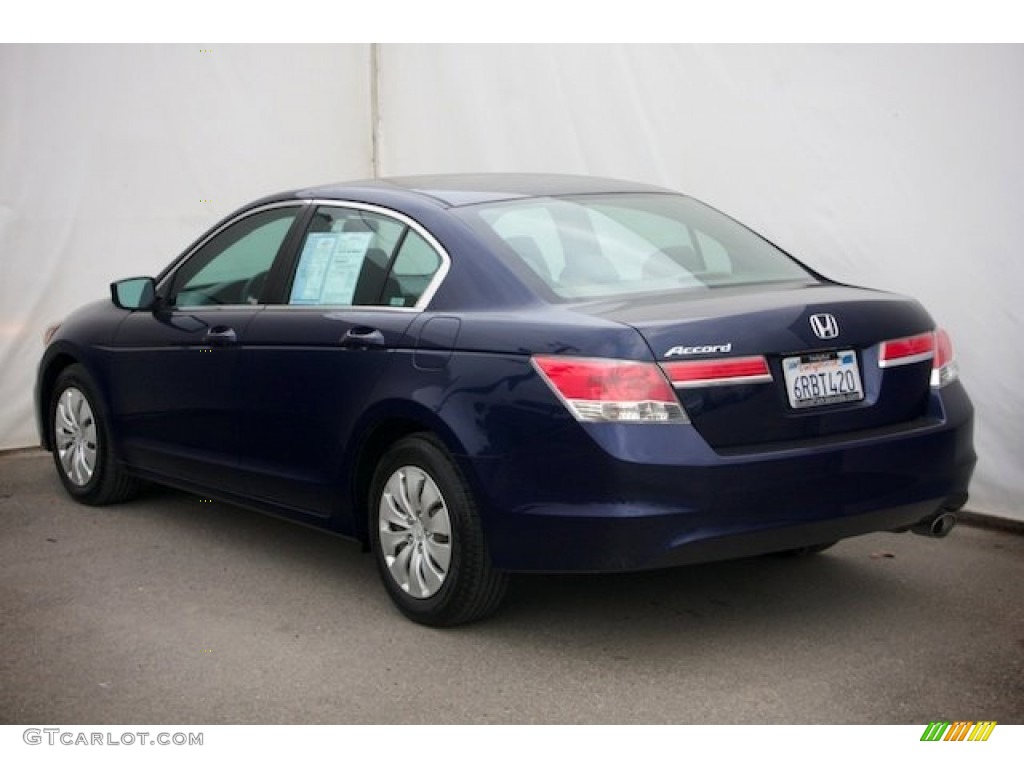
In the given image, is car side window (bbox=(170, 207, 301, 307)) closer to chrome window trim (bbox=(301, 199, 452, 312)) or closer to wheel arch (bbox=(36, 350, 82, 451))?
chrome window trim (bbox=(301, 199, 452, 312))

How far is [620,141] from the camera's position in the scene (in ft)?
28.2

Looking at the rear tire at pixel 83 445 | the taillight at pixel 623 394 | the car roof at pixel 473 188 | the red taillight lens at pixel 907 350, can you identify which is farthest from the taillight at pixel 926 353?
the rear tire at pixel 83 445

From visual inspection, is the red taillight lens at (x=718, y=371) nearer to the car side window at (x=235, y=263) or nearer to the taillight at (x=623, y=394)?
the taillight at (x=623, y=394)

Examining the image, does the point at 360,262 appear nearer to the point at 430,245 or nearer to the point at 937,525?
the point at 430,245

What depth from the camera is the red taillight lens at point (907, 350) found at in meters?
5.09

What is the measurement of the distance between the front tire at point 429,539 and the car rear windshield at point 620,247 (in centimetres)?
73

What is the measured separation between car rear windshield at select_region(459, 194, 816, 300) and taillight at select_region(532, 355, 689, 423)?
1.59 ft

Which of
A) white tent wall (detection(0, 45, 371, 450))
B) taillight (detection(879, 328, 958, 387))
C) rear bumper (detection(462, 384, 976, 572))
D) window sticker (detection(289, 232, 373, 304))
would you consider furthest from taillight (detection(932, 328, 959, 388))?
white tent wall (detection(0, 45, 371, 450))

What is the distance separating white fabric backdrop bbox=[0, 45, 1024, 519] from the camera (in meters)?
6.97

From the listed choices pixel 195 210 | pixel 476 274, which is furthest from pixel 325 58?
pixel 476 274

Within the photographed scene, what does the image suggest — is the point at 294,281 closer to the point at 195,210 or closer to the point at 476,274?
the point at 476,274

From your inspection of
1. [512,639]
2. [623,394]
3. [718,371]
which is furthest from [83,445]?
[718,371]

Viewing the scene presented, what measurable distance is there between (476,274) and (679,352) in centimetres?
90
